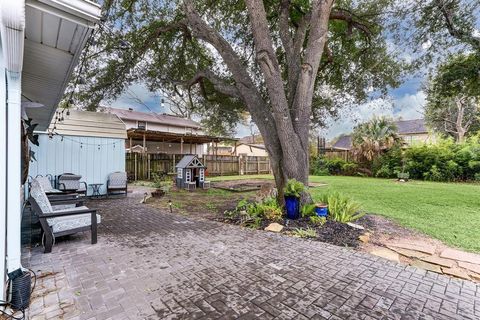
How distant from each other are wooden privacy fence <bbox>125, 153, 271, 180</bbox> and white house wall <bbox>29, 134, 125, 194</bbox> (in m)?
4.61

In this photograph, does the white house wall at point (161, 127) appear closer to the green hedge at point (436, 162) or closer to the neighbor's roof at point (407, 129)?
the green hedge at point (436, 162)

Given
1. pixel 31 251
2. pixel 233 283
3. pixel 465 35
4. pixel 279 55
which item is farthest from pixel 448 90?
pixel 31 251

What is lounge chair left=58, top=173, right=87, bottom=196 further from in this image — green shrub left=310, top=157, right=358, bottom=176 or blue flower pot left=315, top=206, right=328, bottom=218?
green shrub left=310, top=157, right=358, bottom=176

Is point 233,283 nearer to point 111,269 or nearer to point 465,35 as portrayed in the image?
point 111,269

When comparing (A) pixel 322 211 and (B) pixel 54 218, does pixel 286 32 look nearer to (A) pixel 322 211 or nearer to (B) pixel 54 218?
(A) pixel 322 211

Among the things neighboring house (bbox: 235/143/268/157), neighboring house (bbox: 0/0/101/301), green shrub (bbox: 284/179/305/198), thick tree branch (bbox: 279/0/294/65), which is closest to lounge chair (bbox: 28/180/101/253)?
neighboring house (bbox: 0/0/101/301)

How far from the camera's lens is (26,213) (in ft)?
19.4

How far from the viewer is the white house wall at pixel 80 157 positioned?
25.9 feet

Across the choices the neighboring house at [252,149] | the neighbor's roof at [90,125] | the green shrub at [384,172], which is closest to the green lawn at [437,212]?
the green shrub at [384,172]

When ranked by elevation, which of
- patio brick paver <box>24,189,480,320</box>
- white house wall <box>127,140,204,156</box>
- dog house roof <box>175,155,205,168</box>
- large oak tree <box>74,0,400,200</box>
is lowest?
patio brick paver <box>24,189,480,320</box>

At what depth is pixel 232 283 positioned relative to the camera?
276 cm

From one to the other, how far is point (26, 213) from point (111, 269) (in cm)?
455

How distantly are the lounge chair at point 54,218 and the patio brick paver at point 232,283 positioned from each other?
9.4 inches

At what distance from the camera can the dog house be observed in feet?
37.3
